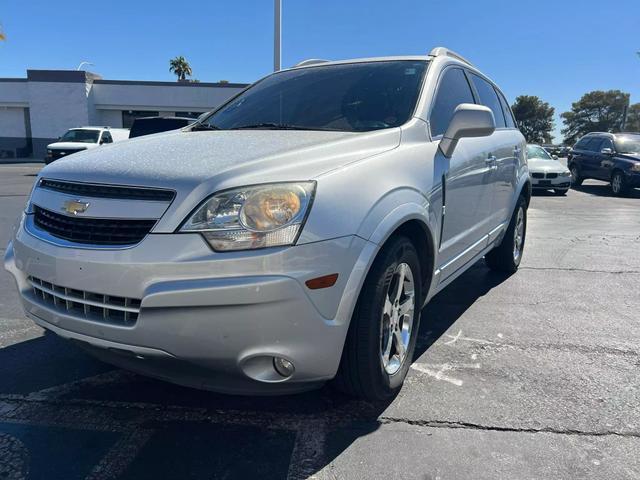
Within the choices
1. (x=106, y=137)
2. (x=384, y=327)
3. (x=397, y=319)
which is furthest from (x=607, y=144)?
(x=106, y=137)

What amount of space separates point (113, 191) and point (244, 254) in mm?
702

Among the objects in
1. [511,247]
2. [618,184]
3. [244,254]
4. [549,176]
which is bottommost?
[618,184]

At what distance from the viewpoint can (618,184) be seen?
1553 cm

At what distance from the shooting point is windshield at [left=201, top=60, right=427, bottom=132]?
3.34 meters

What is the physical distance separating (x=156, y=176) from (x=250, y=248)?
55cm

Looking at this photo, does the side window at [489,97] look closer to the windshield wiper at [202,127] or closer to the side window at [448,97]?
the side window at [448,97]

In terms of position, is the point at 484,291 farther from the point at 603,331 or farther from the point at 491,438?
the point at 491,438

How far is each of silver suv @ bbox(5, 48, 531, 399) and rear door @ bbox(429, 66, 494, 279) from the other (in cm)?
26

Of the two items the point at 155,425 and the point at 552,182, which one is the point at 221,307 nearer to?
the point at 155,425

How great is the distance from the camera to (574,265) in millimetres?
6250

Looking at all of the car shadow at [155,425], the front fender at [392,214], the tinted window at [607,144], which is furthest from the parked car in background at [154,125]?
the tinted window at [607,144]

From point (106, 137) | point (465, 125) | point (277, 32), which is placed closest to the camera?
point (465, 125)

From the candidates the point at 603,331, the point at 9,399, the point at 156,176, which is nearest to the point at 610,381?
the point at 603,331

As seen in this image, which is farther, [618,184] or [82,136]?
[82,136]
